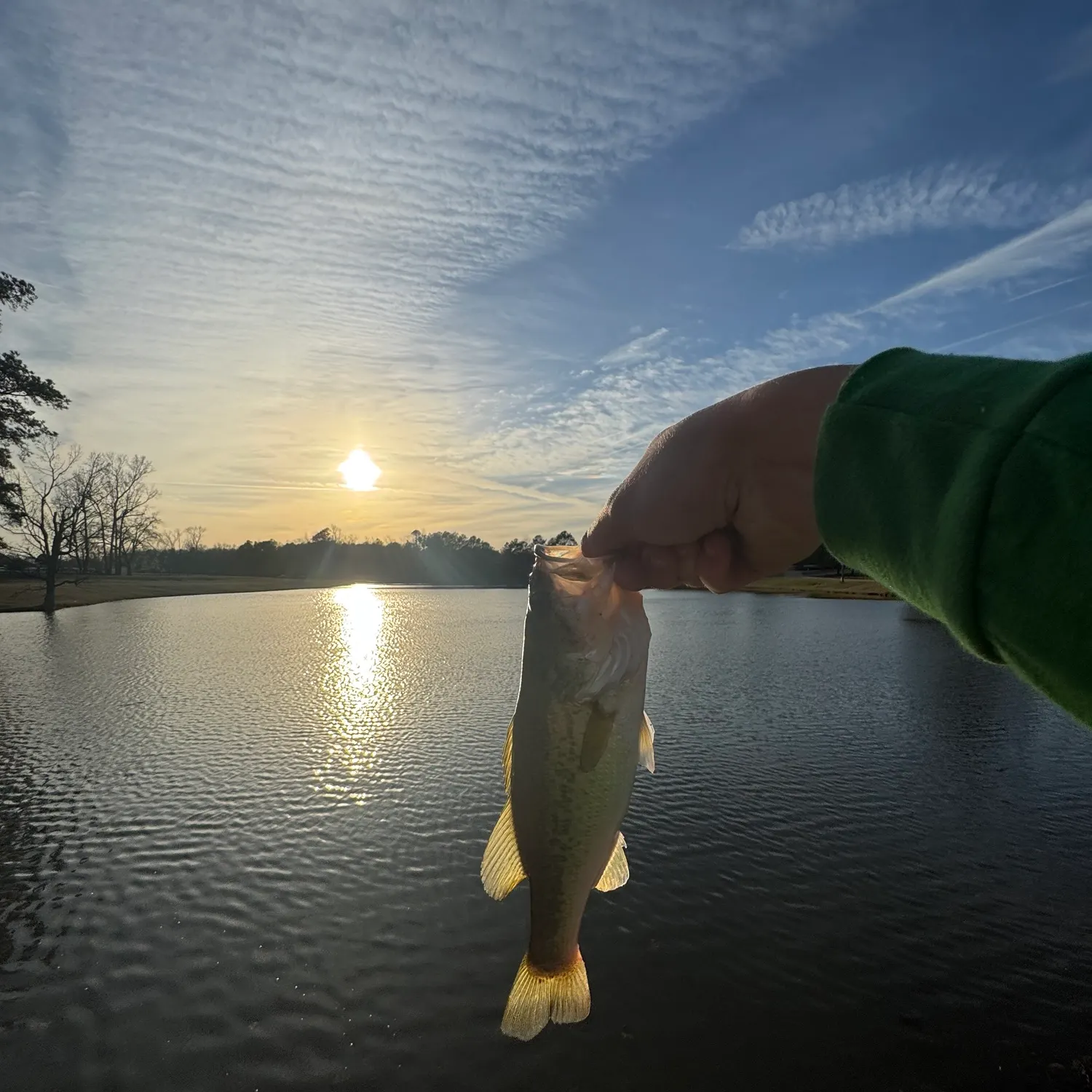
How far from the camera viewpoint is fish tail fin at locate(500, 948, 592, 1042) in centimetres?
282

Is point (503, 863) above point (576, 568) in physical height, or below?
below

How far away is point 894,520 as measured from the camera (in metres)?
1.53

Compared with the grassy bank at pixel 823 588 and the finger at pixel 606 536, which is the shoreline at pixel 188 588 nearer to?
the grassy bank at pixel 823 588

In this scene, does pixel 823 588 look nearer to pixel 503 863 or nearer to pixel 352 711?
pixel 352 711

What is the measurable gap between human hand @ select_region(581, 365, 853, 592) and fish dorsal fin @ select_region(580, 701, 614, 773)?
522mm

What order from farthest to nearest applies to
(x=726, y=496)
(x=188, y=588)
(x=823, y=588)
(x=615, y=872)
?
1. (x=823, y=588)
2. (x=188, y=588)
3. (x=615, y=872)
4. (x=726, y=496)

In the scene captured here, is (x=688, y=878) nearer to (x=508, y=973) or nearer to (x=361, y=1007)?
(x=508, y=973)

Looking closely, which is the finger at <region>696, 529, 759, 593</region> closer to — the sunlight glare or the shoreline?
the sunlight glare

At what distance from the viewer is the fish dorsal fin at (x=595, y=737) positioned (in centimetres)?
285

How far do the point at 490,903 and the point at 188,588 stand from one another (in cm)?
7160

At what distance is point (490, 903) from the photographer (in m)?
8.77

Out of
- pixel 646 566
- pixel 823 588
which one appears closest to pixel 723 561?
pixel 646 566

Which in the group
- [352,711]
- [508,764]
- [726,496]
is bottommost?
[352,711]

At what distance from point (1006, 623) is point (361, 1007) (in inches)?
300
